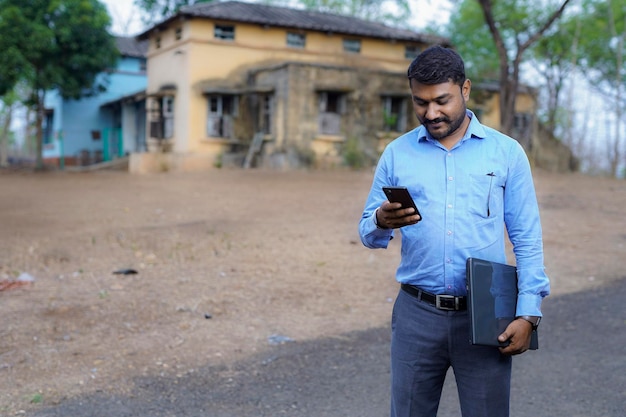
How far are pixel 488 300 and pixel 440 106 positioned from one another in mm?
739

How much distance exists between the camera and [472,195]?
8.34 feet

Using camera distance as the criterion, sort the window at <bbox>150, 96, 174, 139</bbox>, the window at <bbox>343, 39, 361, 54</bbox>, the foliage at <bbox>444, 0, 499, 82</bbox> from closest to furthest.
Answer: the window at <bbox>150, 96, 174, 139</bbox> → the window at <bbox>343, 39, 361, 54</bbox> → the foliage at <bbox>444, 0, 499, 82</bbox>

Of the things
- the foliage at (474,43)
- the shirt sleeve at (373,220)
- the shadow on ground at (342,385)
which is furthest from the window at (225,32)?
the shirt sleeve at (373,220)

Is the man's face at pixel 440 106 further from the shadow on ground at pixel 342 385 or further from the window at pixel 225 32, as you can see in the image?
the window at pixel 225 32

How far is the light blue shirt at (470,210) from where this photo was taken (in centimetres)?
254

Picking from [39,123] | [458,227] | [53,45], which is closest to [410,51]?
[53,45]

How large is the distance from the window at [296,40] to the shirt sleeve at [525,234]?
79.2 feet

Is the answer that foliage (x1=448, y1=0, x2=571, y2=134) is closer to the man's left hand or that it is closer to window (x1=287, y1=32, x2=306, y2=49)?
window (x1=287, y1=32, x2=306, y2=49)

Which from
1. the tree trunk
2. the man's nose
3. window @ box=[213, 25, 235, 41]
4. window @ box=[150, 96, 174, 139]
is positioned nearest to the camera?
the man's nose

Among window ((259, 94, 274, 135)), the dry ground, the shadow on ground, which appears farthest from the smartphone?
window ((259, 94, 274, 135))

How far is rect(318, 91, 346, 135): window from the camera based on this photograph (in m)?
23.9

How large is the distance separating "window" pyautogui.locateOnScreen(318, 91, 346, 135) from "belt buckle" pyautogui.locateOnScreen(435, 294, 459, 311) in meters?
21.5

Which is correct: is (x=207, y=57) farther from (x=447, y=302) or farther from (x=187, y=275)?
(x=447, y=302)

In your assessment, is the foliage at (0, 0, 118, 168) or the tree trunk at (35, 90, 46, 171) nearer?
the foliage at (0, 0, 118, 168)
